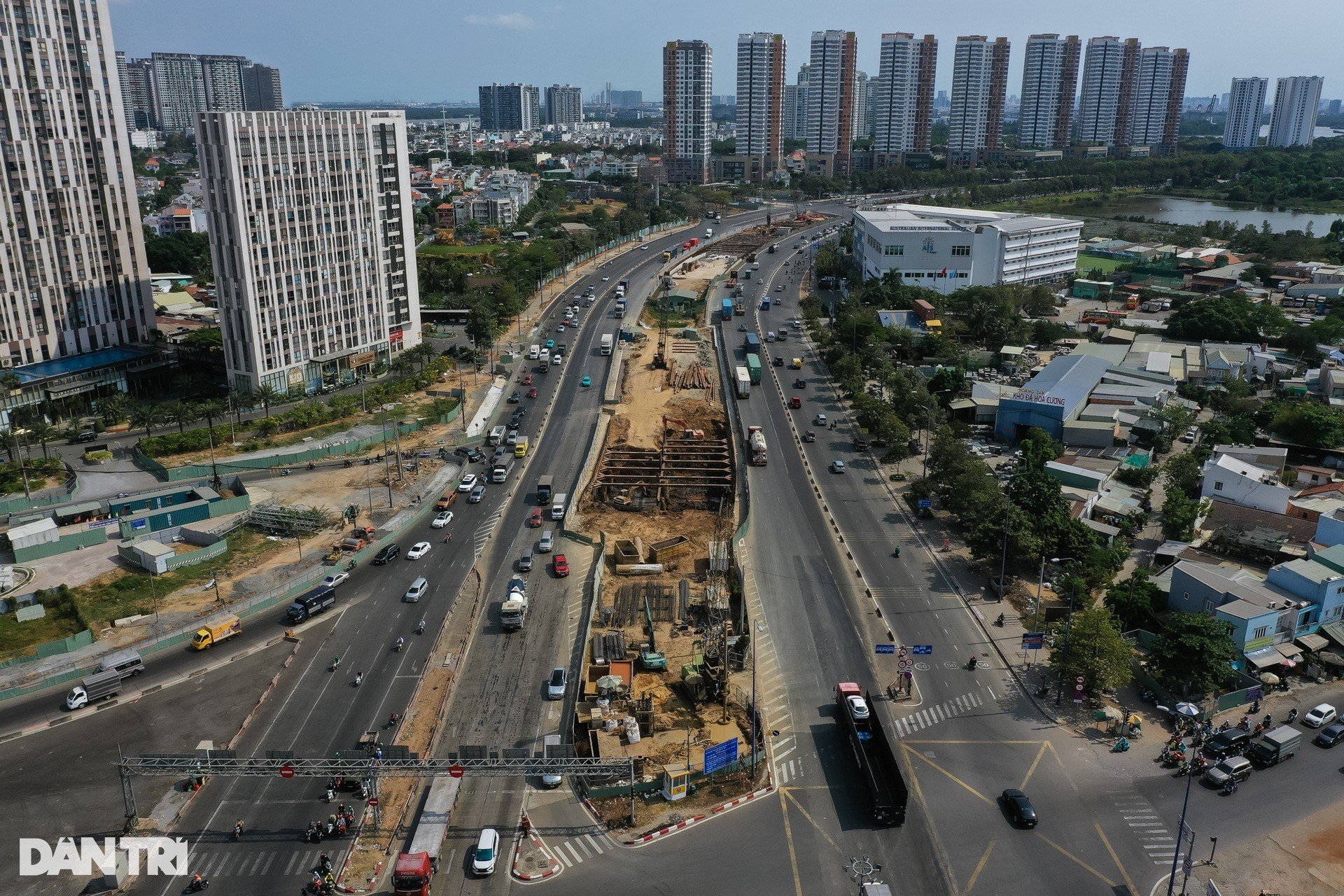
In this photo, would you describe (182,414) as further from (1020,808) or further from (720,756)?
(1020,808)

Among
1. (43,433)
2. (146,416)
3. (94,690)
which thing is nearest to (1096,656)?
(94,690)

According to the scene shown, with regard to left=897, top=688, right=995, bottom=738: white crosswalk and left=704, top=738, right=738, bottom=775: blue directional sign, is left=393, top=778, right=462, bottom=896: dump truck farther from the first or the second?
left=897, top=688, right=995, bottom=738: white crosswalk

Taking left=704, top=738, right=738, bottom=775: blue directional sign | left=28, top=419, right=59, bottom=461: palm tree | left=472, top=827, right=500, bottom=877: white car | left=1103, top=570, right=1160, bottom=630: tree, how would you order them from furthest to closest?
left=28, top=419, right=59, bottom=461: palm tree
left=1103, top=570, right=1160, bottom=630: tree
left=704, top=738, right=738, bottom=775: blue directional sign
left=472, top=827, right=500, bottom=877: white car

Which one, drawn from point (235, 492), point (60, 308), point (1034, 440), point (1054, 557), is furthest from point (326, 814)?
point (60, 308)

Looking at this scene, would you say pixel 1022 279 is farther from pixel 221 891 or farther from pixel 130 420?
pixel 221 891

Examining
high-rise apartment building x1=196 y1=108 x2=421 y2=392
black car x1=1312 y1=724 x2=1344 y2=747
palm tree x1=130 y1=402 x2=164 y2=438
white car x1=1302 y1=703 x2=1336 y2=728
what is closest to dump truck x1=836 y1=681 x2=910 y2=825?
black car x1=1312 y1=724 x2=1344 y2=747

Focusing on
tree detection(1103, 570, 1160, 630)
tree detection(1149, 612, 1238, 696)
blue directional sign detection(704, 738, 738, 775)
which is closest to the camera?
blue directional sign detection(704, 738, 738, 775)

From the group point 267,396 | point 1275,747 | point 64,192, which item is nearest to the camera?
point 1275,747
